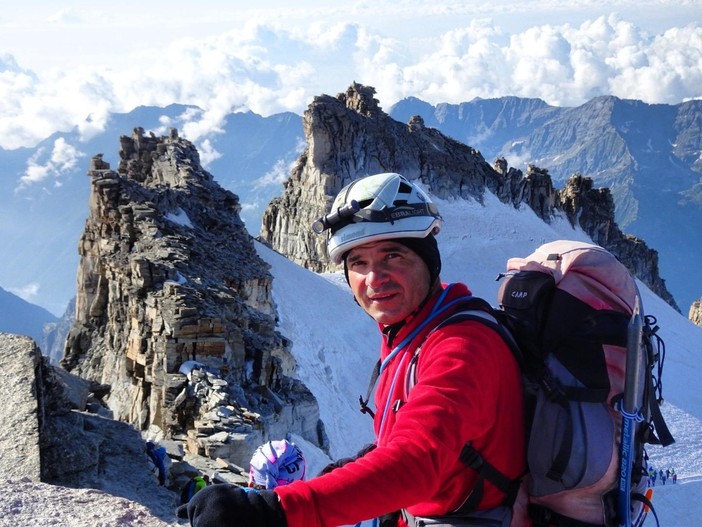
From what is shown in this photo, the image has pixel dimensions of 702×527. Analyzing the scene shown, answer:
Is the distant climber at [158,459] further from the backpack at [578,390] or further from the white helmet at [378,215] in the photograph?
the backpack at [578,390]

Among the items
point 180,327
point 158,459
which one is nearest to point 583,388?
point 158,459

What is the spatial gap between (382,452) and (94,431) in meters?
6.04

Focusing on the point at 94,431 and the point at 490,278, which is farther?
the point at 490,278

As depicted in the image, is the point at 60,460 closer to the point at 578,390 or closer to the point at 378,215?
the point at 378,215

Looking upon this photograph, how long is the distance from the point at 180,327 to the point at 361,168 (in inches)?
1626

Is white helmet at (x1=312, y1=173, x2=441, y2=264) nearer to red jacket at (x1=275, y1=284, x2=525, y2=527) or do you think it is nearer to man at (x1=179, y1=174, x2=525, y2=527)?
man at (x1=179, y1=174, x2=525, y2=527)

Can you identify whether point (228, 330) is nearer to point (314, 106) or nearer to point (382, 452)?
point (382, 452)

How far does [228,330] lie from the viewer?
1570 centimetres

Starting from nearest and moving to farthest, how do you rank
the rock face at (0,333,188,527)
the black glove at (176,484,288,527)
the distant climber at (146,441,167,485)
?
1. the black glove at (176,484,288,527)
2. the rock face at (0,333,188,527)
3. the distant climber at (146,441,167,485)

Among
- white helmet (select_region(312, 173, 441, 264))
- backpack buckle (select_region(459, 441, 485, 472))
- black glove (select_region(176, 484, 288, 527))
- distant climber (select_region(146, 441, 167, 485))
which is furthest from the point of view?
distant climber (select_region(146, 441, 167, 485))

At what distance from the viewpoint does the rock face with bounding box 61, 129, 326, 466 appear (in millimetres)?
13547

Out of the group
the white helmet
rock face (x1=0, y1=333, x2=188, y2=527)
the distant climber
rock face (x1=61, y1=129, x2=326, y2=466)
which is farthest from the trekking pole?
rock face (x1=61, y1=129, x2=326, y2=466)

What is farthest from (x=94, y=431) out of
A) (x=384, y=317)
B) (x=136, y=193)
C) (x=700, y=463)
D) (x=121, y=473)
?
(x=700, y=463)

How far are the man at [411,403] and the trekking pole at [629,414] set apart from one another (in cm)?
49
